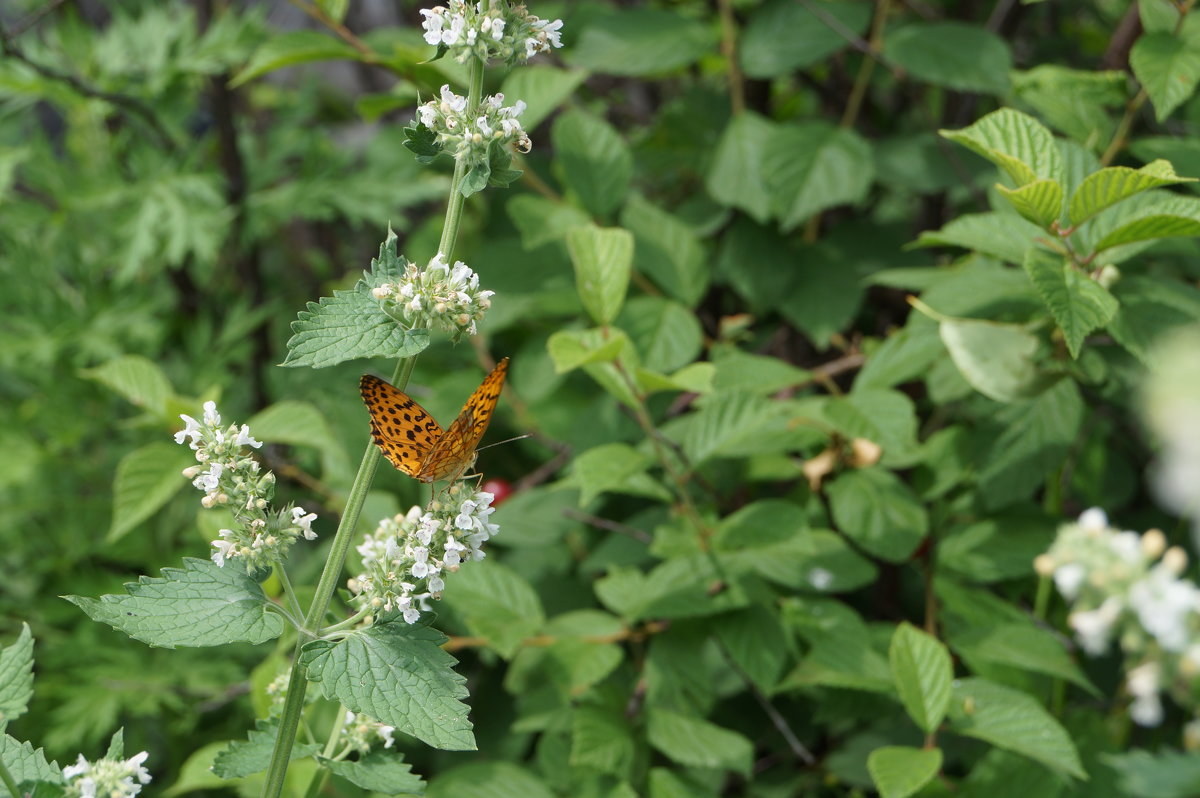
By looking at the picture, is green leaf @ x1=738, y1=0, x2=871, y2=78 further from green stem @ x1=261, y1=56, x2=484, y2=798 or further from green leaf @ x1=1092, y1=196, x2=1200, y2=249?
A: green stem @ x1=261, y1=56, x2=484, y2=798

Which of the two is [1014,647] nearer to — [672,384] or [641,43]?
[672,384]

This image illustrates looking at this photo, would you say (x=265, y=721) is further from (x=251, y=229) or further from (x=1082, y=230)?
(x=251, y=229)

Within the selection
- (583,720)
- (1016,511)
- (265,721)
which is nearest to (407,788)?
(265,721)

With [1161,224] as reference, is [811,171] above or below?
below

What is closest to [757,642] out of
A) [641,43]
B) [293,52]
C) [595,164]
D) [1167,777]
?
[595,164]

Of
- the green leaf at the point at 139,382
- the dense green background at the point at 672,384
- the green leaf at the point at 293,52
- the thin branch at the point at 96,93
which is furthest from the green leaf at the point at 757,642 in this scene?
the thin branch at the point at 96,93

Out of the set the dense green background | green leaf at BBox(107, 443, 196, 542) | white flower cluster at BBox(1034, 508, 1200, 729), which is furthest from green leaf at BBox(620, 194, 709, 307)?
white flower cluster at BBox(1034, 508, 1200, 729)
